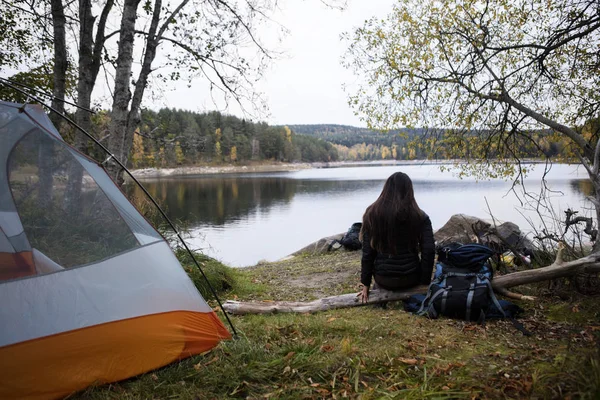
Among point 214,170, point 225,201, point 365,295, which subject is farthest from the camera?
point 214,170

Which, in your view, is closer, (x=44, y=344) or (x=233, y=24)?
(x=44, y=344)

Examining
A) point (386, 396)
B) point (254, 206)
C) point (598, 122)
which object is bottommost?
point (254, 206)

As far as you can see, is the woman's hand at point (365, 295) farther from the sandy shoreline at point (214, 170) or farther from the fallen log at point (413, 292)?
the sandy shoreline at point (214, 170)

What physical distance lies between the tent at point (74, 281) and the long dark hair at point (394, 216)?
6.36ft

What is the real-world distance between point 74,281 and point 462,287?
357 centimetres

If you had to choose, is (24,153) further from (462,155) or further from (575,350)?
(462,155)

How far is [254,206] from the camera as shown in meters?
30.5

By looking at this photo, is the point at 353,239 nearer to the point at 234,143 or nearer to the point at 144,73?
the point at 144,73

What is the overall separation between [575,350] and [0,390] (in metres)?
3.85

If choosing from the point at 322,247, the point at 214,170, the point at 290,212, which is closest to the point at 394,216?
the point at 322,247

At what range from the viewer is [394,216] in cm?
430

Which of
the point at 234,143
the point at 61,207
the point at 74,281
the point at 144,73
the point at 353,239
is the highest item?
the point at 234,143

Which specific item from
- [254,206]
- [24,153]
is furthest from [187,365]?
[254,206]

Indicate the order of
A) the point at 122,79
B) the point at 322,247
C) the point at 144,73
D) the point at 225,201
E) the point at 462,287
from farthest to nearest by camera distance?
the point at 225,201 → the point at 322,247 → the point at 144,73 → the point at 122,79 → the point at 462,287
